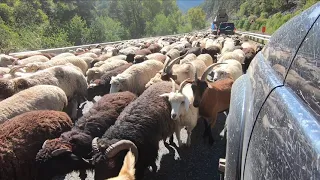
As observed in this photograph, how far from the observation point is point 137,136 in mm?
4090

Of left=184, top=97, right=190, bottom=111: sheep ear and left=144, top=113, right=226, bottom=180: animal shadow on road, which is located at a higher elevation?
left=184, top=97, right=190, bottom=111: sheep ear

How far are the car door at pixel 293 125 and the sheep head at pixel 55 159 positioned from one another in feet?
9.79

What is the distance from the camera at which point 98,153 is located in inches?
148

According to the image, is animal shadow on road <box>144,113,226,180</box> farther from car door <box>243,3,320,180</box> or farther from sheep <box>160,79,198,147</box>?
car door <box>243,3,320,180</box>

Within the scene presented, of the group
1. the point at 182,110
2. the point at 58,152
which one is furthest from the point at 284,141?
the point at 182,110

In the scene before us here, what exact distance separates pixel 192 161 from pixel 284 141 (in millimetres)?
3835

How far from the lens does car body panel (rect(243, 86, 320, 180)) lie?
0.95 metres

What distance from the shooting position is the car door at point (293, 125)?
976 mm

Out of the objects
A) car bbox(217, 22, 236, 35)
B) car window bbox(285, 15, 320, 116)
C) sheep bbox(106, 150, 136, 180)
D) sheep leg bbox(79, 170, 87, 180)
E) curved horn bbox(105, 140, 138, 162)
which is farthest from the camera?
car bbox(217, 22, 236, 35)

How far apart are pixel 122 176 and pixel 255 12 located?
7422cm

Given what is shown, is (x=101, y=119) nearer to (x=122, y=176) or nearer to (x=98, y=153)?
(x=98, y=153)

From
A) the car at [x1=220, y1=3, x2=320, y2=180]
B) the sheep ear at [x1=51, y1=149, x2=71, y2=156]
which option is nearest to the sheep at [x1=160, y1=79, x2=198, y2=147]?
the sheep ear at [x1=51, y1=149, x2=71, y2=156]

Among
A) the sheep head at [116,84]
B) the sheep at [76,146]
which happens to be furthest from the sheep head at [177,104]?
the sheep head at [116,84]

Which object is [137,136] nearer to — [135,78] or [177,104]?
[177,104]
